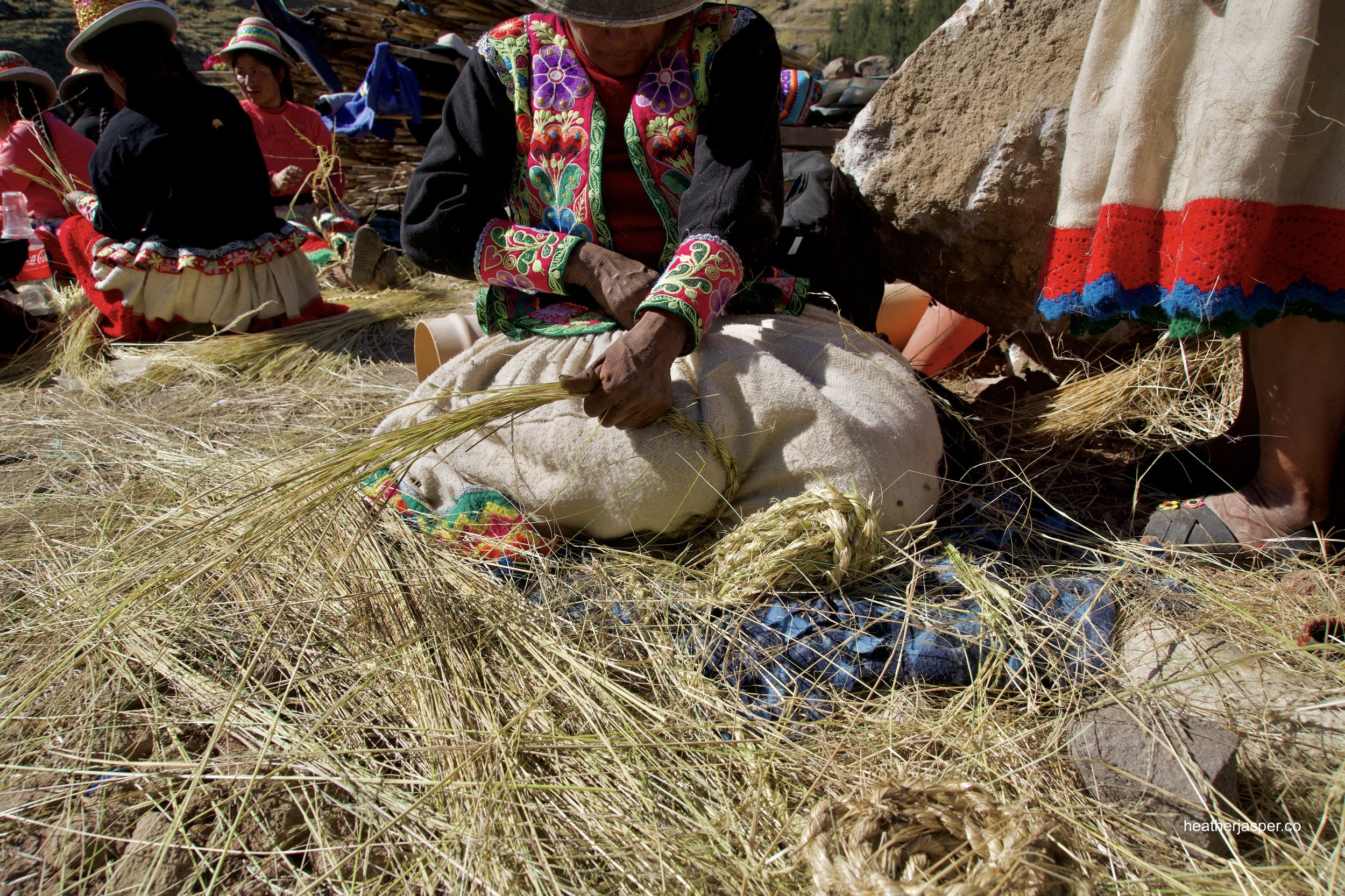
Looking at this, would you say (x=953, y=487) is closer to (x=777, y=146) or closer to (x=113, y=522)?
(x=777, y=146)

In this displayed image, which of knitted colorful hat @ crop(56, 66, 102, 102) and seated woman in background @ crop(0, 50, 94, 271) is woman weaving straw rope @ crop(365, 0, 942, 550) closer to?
seated woman in background @ crop(0, 50, 94, 271)

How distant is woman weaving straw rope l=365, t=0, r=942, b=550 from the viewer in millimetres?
1600

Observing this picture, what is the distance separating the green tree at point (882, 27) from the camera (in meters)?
23.5

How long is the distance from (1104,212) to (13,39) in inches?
752

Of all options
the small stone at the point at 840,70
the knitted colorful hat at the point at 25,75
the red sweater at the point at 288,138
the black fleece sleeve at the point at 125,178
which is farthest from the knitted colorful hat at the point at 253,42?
the small stone at the point at 840,70

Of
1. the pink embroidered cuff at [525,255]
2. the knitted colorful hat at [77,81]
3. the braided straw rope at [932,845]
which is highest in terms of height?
the knitted colorful hat at [77,81]

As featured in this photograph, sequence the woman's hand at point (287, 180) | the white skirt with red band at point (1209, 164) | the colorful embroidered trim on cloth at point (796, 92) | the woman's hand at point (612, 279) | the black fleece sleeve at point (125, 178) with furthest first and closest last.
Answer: the woman's hand at point (287, 180) → the colorful embroidered trim on cloth at point (796, 92) → the black fleece sleeve at point (125, 178) → the woman's hand at point (612, 279) → the white skirt with red band at point (1209, 164)

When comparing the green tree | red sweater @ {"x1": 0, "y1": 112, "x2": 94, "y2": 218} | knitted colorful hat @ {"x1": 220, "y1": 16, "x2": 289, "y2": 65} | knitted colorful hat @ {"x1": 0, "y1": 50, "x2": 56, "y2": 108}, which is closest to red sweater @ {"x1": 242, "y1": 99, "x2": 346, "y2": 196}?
knitted colorful hat @ {"x1": 220, "y1": 16, "x2": 289, "y2": 65}

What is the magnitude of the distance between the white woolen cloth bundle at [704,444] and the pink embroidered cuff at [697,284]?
0.33ft

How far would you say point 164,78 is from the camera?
369 cm

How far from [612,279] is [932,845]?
1.22m

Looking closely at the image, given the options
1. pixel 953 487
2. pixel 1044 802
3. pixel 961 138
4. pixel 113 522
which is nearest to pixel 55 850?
pixel 113 522

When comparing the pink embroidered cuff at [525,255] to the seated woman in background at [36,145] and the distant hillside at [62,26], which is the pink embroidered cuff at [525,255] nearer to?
the seated woman in background at [36,145]

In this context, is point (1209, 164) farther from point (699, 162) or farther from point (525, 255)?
point (525, 255)
